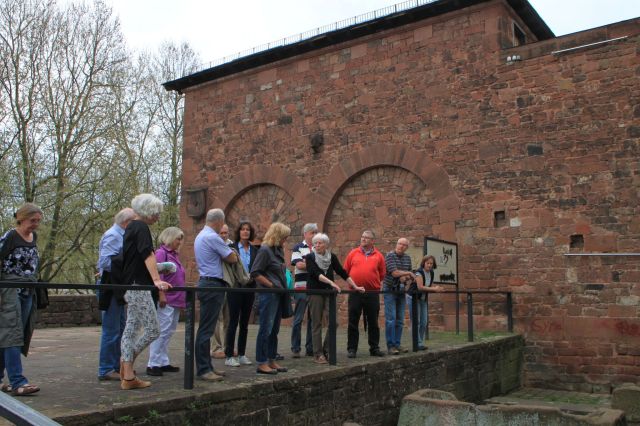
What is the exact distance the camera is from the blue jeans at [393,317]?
756 cm

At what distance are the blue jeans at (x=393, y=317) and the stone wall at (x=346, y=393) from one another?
37 cm

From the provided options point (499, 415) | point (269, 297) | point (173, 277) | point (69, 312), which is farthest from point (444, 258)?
point (69, 312)

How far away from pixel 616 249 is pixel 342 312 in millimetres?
5410

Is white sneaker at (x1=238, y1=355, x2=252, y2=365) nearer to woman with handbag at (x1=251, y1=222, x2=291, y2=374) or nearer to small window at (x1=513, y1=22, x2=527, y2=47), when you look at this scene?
woman with handbag at (x1=251, y1=222, x2=291, y2=374)

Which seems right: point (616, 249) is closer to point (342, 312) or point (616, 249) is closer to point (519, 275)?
point (519, 275)

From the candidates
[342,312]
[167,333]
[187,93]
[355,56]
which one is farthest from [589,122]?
[187,93]

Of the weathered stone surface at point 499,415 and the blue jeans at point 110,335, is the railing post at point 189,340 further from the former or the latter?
the weathered stone surface at point 499,415

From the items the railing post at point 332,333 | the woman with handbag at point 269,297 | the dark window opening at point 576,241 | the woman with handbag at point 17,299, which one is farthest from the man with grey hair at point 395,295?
the woman with handbag at point 17,299

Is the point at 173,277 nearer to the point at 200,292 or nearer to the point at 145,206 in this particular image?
the point at 200,292

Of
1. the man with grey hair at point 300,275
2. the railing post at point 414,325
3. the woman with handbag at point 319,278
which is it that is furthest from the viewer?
the railing post at point 414,325

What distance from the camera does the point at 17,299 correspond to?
4379 mm

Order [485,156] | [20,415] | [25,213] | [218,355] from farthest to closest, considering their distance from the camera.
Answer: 1. [485,156]
2. [218,355]
3. [25,213]
4. [20,415]

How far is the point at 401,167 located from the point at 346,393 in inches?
265

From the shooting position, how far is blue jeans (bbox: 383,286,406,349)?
7560 mm
